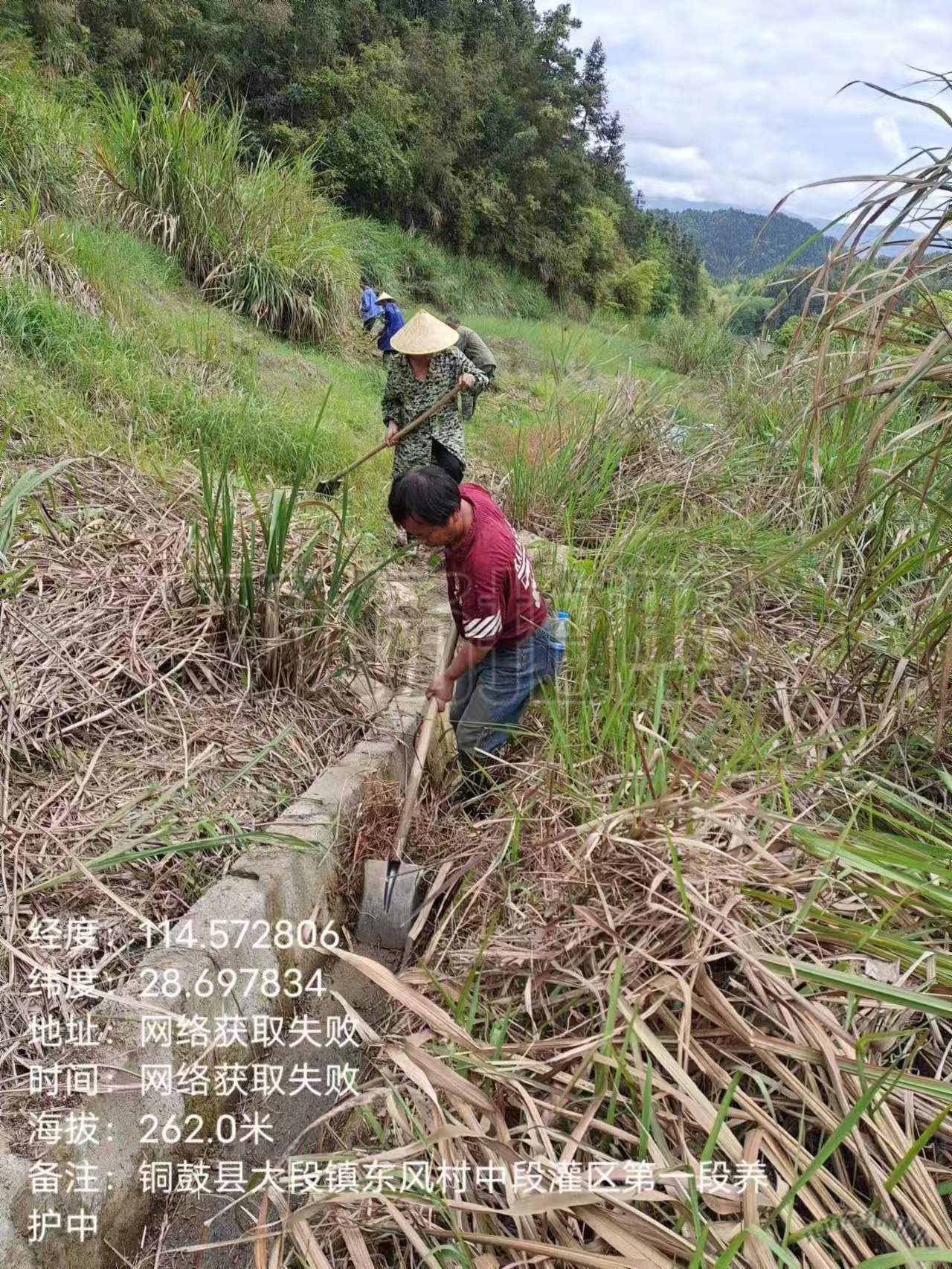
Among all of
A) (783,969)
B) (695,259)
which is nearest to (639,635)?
(783,969)

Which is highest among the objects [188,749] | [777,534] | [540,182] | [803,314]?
[540,182]

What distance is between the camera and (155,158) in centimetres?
674

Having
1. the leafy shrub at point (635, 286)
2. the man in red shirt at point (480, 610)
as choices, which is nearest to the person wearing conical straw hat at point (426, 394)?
the man in red shirt at point (480, 610)

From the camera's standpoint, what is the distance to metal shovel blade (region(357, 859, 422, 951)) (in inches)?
86.7

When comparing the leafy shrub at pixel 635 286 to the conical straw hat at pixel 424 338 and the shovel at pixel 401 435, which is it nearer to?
the conical straw hat at pixel 424 338

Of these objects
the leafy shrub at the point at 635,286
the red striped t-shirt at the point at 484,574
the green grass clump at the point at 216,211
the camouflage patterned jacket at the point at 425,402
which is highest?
the leafy shrub at the point at 635,286

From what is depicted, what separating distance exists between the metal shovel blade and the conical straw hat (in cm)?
253

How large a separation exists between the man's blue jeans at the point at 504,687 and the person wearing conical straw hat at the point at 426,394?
1.50 m

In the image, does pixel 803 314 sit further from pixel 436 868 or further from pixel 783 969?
pixel 436 868

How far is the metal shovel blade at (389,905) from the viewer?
86.7 inches

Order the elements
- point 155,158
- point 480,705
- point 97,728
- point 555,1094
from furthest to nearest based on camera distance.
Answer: point 155,158
point 480,705
point 97,728
point 555,1094

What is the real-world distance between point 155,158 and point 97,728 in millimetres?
6449

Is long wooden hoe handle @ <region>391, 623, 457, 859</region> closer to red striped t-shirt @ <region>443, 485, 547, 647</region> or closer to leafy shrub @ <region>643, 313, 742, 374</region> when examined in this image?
red striped t-shirt @ <region>443, 485, 547, 647</region>

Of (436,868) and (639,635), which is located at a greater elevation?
(639,635)
